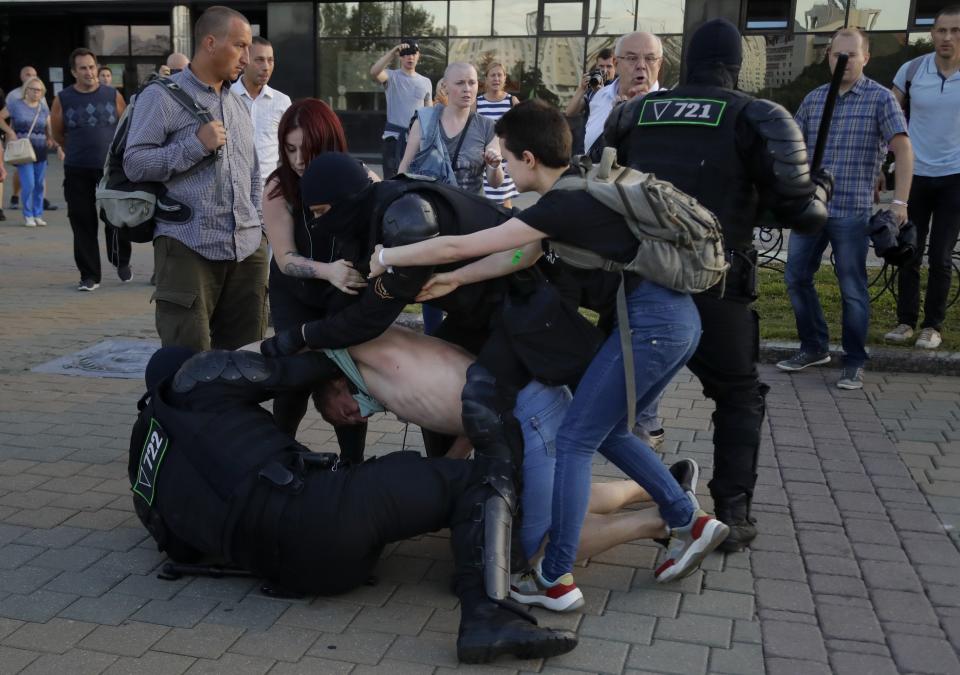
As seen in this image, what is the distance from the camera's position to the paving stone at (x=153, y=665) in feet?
9.75

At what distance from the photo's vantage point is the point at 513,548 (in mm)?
3516

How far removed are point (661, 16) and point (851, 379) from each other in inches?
634

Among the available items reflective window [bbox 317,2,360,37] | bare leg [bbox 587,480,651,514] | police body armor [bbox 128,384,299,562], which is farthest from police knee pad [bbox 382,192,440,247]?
reflective window [bbox 317,2,360,37]

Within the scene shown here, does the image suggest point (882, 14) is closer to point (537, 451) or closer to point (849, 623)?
point (849, 623)

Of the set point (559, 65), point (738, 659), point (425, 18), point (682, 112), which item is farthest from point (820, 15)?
point (738, 659)

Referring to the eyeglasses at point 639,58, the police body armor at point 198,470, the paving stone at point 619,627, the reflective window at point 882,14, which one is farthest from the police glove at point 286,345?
the reflective window at point 882,14

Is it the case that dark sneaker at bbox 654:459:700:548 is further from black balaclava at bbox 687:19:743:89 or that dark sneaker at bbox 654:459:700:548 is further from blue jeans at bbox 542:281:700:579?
black balaclava at bbox 687:19:743:89

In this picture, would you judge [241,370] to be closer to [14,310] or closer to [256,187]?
[256,187]

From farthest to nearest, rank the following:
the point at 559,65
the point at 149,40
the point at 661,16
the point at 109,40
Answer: the point at 109,40
the point at 149,40
the point at 559,65
the point at 661,16

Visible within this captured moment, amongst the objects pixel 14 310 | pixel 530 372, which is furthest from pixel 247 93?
pixel 530 372

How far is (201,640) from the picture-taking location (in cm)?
317

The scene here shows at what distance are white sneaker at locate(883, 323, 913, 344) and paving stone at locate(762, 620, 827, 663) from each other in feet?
13.7

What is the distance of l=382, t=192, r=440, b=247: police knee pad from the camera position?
10.8ft

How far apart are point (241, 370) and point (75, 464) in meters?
1.60
